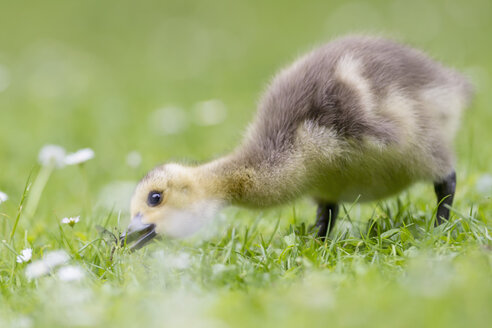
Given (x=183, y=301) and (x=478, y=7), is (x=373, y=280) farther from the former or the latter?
(x=478, y=7)

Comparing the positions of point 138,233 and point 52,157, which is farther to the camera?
point 52,157

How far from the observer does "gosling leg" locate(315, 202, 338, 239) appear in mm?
3506

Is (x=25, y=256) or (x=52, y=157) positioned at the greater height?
(x=52, y=157)

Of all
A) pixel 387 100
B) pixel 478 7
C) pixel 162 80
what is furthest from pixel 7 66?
pixel 387 100

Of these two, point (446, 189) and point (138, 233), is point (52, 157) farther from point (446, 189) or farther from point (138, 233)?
point (446, 189)

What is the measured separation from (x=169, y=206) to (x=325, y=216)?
0.90m

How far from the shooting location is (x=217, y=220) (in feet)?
11.7

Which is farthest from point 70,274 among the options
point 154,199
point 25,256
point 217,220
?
point 217,220

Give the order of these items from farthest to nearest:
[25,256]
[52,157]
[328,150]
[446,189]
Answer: [52,157]
[446,189]
[328,150]
[25,256]

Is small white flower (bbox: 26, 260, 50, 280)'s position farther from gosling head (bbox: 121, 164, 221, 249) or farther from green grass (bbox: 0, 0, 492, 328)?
gosling head (bbox: 121, 164, 221, 249)

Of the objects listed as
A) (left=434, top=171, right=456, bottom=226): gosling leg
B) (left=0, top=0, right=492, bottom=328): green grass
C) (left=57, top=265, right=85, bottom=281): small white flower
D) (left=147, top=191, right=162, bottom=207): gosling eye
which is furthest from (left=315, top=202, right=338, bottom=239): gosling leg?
(left=57, top=265, right=85, bottom=281): small white flower

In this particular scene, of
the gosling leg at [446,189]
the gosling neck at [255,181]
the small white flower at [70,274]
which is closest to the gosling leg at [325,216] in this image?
the gosling neck at [255,181]

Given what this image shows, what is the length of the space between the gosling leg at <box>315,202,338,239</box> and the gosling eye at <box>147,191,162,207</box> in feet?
2.85

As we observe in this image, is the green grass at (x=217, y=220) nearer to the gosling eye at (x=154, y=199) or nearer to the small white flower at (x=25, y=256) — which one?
the small white flower at (x=25, y=256)
